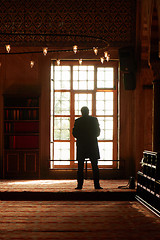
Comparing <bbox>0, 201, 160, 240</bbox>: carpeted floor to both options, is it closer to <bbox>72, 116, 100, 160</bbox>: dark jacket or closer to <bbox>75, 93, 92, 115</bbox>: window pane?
<bbox>72, 116, 100, 160</bbox>: dark jacket

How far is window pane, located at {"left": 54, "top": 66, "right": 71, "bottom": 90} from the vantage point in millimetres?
9969

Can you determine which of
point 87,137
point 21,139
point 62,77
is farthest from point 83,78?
point 87,137

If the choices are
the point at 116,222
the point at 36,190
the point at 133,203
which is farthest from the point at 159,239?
the point at 36,190

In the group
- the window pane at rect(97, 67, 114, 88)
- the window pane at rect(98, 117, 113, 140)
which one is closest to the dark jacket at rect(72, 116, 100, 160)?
the window pane at rect(98, 117, 113, 140)

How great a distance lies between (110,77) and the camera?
9.95 meters

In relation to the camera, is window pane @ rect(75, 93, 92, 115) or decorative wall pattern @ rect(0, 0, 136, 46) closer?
decorative wall pattern @ rect(0, 0, 136, 46)

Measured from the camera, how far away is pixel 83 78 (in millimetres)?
9984

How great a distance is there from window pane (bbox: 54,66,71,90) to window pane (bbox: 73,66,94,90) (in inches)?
7.2

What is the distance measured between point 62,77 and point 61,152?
195cm

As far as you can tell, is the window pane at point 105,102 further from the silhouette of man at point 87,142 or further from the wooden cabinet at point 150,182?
the wooden cabinet at point 150,182

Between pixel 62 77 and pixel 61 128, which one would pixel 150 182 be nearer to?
pixel 61 128

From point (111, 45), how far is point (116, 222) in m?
5.65

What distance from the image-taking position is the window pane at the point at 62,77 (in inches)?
→ 392

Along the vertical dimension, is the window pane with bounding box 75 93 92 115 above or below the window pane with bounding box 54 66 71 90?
below
